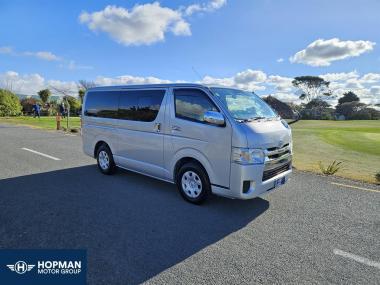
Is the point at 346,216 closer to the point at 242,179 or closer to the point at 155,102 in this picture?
the point at 242,179

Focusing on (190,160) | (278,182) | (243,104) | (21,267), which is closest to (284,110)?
(243,104)

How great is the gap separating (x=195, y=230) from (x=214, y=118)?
1730 millimetres

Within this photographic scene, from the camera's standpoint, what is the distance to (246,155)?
4.13 meters

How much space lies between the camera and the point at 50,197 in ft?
16.7

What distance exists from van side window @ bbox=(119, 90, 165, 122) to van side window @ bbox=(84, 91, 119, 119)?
282mm

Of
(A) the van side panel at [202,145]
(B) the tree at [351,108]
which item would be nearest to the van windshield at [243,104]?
(A) the van side panel at [202,145]

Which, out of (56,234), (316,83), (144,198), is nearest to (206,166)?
(144,198)

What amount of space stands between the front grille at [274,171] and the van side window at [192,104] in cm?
133

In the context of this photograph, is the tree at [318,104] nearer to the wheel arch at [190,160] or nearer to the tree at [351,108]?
the tree at [351,108]

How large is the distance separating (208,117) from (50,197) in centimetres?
332

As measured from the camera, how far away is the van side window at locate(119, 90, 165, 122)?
5348mm

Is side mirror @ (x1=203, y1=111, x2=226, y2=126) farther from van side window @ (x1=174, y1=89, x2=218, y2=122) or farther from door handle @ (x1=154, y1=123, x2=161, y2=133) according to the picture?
door handle @ (x1=154, y1=123, x2=161, y2=133)

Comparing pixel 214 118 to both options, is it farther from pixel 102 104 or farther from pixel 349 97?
pixel 349 97

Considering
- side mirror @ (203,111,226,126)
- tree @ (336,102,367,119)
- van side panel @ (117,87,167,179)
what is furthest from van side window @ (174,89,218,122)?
tree @ (336,102,367,119)
